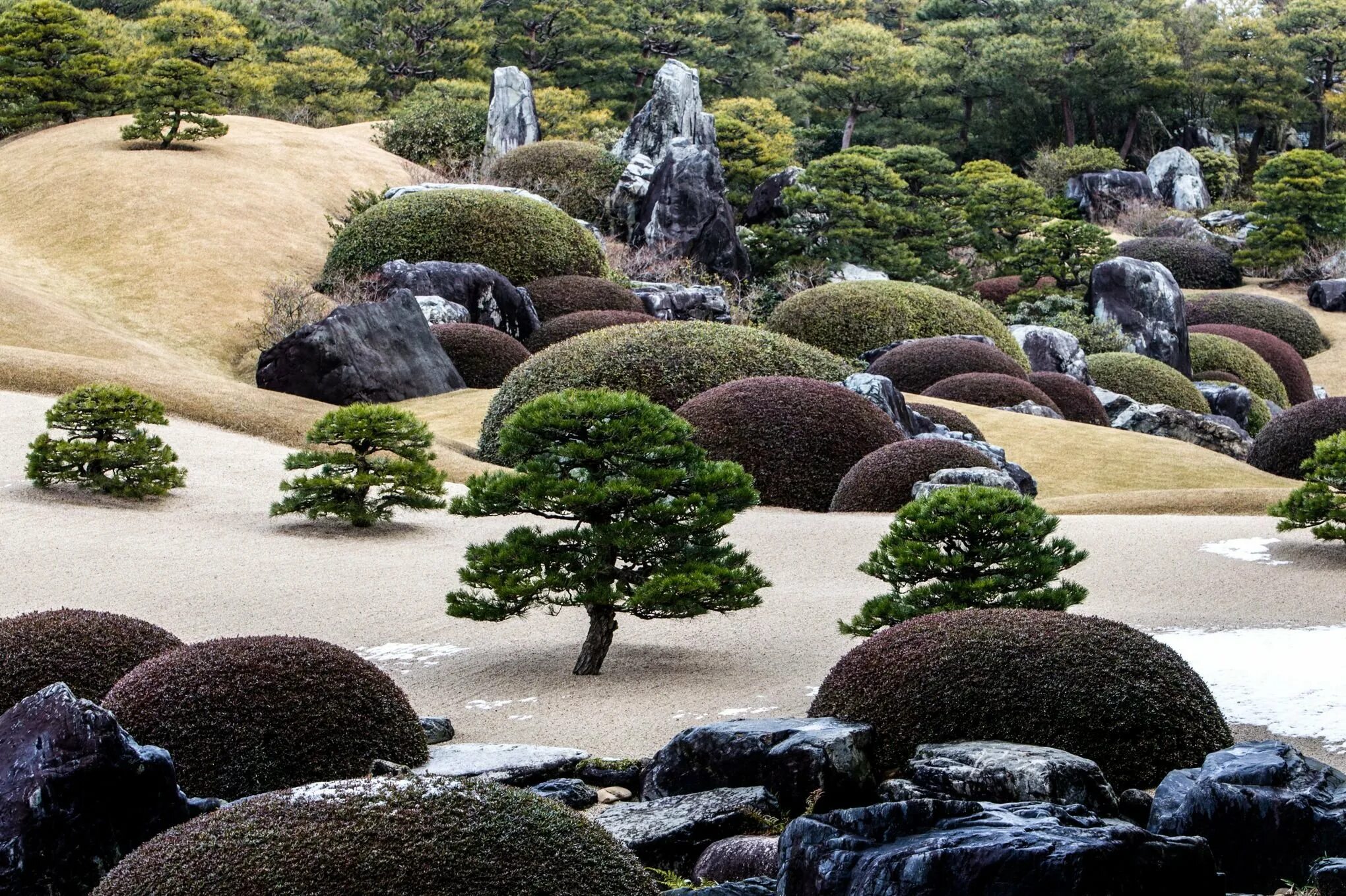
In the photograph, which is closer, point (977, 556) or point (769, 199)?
point (977, 556)

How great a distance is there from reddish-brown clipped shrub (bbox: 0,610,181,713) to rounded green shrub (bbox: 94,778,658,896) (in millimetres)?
2479

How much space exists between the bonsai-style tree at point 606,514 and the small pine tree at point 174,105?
2385 cm

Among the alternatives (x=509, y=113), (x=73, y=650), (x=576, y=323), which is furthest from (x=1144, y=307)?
(x=73, y=650)

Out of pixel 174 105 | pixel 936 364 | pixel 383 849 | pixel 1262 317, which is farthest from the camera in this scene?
pixel 1262 317

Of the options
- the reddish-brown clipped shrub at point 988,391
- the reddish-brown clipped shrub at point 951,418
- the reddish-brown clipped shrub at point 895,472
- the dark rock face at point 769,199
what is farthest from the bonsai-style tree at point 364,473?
the dark rock face at point 769,199

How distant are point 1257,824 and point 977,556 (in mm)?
2811

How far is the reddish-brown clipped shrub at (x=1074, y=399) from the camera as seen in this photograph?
763 inches

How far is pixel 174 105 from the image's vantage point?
2819 cm

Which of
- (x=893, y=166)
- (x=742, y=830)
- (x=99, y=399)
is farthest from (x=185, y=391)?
(x=893, y=166)

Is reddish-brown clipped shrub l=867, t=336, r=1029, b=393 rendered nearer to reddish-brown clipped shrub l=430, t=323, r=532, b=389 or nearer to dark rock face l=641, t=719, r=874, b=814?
reddish-brown clipped shrub l=430, t=323, r=532, b=389

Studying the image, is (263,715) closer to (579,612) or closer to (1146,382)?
(579,612)

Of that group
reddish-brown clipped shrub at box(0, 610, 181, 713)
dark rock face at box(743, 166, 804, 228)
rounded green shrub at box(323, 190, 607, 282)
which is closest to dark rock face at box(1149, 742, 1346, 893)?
reddish-brown clipped shrub at box(0, 610, 181, 713)

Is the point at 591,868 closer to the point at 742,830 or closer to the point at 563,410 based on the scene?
the point at 742,830

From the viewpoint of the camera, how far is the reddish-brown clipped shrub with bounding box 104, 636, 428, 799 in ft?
15.7
